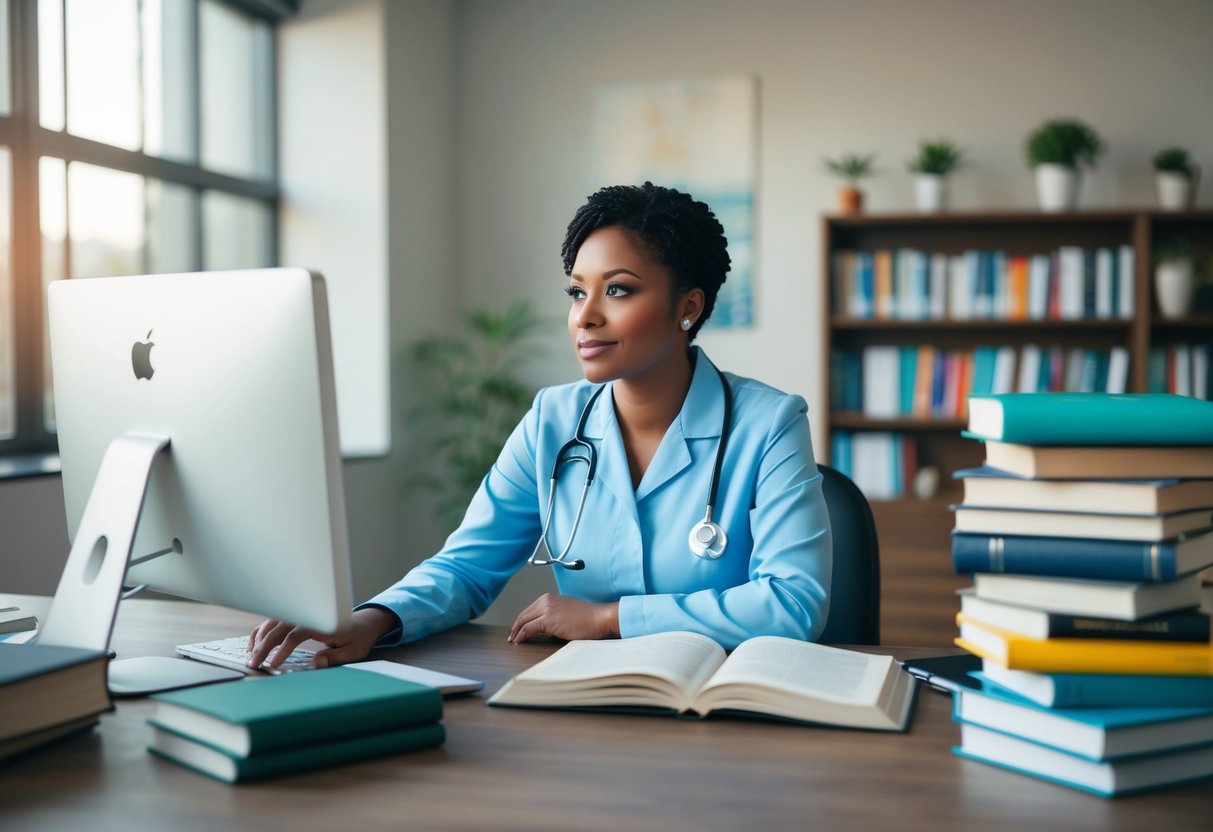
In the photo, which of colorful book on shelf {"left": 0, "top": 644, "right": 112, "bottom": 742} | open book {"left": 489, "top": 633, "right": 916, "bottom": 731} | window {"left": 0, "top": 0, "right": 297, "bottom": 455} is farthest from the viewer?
window {"left": 0, "top": 0, "right": 297, "bottom": 455}

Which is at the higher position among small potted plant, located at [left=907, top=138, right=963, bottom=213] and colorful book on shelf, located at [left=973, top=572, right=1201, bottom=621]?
small potted plant, located at [left=907, top=138, right=963, bottom=213]

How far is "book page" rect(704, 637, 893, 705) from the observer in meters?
1.05

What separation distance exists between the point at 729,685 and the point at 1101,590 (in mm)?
356

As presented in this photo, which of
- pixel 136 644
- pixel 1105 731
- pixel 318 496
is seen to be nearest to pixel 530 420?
pixel 136 644

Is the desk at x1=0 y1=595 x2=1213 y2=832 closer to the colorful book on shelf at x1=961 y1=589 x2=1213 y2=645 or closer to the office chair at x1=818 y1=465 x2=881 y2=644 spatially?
the colorful book on shelf at x1=961 y1=589 x2=1213 y2=645

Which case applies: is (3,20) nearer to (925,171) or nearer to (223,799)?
(223,799)

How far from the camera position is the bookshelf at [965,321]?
366 cm

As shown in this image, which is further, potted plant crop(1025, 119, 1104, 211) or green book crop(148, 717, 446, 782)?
potted plant crop(1025, 119, 1104, 211)

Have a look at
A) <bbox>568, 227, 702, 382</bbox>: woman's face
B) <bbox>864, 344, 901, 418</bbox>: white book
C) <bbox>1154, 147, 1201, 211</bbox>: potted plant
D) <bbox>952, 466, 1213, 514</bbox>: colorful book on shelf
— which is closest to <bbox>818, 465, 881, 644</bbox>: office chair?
<bbox>568, 227, 702, 382</bbox>: woman's face

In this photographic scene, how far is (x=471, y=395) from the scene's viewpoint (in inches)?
167

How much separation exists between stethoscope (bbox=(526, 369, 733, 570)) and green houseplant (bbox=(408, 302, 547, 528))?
2.25 m

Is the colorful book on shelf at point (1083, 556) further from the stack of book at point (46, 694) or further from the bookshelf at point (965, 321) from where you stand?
the bookshelf at point (965, 321)

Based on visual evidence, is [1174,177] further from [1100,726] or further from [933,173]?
[1100,726]

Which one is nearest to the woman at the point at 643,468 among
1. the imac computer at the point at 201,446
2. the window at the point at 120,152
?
the imac computer at the point at 201,446
